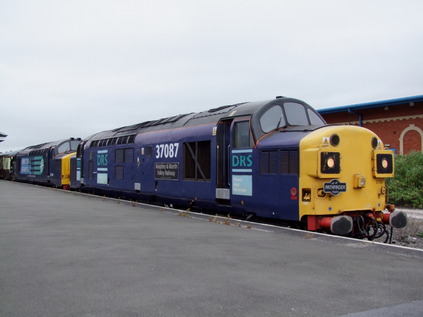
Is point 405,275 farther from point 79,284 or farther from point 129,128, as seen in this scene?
point 129,128

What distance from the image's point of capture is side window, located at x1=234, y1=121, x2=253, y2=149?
407 inches

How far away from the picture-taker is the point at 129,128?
712 inches

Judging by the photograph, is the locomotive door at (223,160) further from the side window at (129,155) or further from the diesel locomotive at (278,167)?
the side window at (129,155)

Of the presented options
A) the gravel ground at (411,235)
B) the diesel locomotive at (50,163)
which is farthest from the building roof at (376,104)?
the diesel locomotive at (50,163)

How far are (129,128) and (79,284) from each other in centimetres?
1343

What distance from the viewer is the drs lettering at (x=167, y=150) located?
1330cm

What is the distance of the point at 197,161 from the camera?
12.3 metres

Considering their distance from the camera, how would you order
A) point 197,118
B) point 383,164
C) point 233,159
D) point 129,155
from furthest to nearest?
point 129,155, point 197,118, point 233,159, point 383,164

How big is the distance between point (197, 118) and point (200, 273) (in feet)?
25.3

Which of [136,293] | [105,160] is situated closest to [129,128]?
[105,160]

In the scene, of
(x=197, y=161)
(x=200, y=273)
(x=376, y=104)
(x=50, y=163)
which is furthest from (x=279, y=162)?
(x=50, y=163)

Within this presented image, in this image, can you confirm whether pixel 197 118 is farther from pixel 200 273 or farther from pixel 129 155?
pixel 200 273

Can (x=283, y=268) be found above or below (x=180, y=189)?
below

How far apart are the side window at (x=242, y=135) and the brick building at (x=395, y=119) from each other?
40.7 feet
